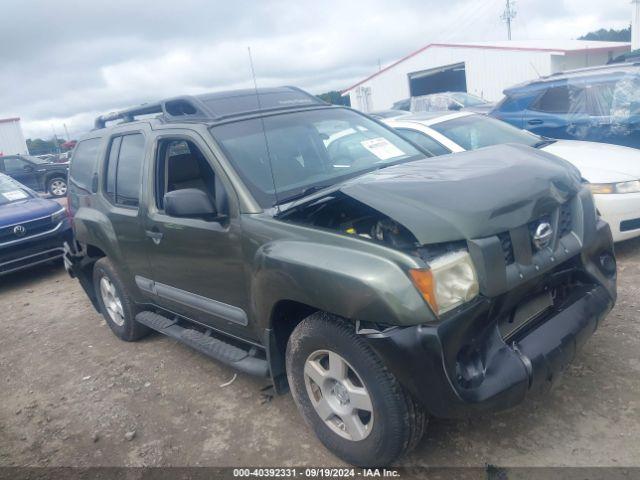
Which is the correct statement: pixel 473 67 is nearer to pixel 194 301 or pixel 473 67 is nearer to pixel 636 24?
pixel 636 24

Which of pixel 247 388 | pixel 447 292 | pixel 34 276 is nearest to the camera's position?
pixel 447 292

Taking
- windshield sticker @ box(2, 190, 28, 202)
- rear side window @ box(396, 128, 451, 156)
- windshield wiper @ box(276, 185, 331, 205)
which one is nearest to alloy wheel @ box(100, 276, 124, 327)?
windshield wiper @ box(276, 185, 331, 205)

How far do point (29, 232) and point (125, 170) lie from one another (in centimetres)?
392

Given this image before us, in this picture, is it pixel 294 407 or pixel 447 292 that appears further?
pixel 294 407

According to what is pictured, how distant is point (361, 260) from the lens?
2402 mm

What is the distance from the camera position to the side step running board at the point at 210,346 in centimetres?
321

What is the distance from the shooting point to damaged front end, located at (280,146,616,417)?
2.30 meters

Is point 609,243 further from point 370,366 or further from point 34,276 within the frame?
point 34,276

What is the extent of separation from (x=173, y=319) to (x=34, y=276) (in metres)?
4.92

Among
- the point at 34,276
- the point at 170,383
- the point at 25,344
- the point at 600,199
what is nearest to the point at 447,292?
the point at 170,383

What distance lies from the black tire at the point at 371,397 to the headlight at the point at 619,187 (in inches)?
136

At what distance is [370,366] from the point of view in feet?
8.04

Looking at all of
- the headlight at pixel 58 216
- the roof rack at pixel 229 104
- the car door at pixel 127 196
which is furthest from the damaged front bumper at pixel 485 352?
the headlight at pixel 58 216

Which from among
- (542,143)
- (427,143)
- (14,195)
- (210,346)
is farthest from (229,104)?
(14,195)
